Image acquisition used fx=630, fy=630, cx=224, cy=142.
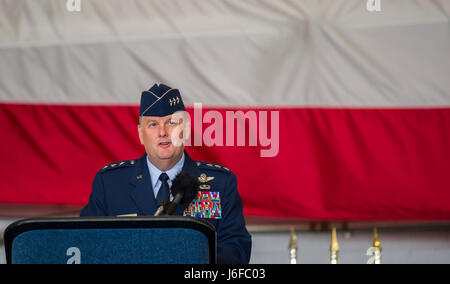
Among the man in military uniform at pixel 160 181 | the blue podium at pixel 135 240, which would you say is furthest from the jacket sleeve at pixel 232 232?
the blue podium at pixel 135 240

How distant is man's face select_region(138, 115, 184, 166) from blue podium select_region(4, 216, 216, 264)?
69cm

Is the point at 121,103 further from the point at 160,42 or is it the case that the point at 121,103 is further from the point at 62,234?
the point at 62,234

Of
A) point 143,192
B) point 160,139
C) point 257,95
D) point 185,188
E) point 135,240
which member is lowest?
point 135,240

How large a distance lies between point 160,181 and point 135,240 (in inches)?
28.7

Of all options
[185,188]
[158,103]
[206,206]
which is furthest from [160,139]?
[185,188]

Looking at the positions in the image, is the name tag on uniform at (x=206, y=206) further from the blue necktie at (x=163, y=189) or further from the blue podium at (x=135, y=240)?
the blue podium at (x=135, y=240)

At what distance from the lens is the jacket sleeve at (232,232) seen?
134 centimetres

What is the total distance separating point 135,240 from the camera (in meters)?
0.81

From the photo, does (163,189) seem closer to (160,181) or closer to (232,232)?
(160,181)

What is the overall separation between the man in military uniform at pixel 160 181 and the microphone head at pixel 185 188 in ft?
0.89

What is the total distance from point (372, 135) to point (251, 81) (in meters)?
0.43

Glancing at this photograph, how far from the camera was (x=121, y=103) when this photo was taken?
2135 mm

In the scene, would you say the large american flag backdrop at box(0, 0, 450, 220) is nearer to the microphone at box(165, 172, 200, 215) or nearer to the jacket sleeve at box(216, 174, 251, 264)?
the jacket sleeve at box(216, 174, 251, 264)

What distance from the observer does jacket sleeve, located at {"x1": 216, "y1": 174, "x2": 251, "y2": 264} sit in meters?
1.34
